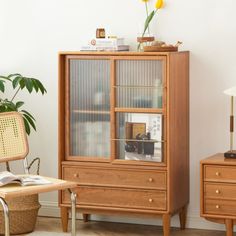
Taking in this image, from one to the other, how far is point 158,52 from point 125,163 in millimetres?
782

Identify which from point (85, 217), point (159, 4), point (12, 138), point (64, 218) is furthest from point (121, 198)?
point (159, 4)

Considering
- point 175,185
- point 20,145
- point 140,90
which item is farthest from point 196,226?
point 20,145

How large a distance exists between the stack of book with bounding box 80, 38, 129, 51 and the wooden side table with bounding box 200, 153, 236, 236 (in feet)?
3.26

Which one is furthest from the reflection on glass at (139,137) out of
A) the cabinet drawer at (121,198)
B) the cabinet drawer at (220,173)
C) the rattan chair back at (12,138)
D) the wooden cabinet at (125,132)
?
the rattan chair back at (12,138)

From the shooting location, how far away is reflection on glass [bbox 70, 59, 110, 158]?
507 cm

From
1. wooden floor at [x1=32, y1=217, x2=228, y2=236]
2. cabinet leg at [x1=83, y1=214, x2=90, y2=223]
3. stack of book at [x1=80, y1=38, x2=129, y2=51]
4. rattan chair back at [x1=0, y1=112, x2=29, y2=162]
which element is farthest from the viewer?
cabinet leg at [x1=83, y1=214, x2=90, y2=223]

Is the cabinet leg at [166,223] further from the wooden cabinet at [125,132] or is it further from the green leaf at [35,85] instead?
the green leaf at [35,85]

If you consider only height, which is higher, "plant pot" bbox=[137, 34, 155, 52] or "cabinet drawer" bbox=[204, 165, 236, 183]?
"plant pot" bbox=[137, 34, 155, 52]

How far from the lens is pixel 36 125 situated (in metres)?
5.68

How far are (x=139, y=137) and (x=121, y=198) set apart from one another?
1.42ft

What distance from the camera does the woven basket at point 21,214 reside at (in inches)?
202

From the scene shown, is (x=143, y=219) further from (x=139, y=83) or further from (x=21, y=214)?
(x=139, y=83)

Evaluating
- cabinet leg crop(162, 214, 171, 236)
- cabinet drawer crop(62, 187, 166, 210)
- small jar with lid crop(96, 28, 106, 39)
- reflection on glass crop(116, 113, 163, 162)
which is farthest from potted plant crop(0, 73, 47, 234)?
cabinet leg crop(162, 214, 171, 236)

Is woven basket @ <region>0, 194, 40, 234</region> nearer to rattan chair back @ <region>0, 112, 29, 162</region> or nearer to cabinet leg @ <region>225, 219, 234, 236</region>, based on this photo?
rattan chair back @ <region>0, 112, 29, 162</region>
